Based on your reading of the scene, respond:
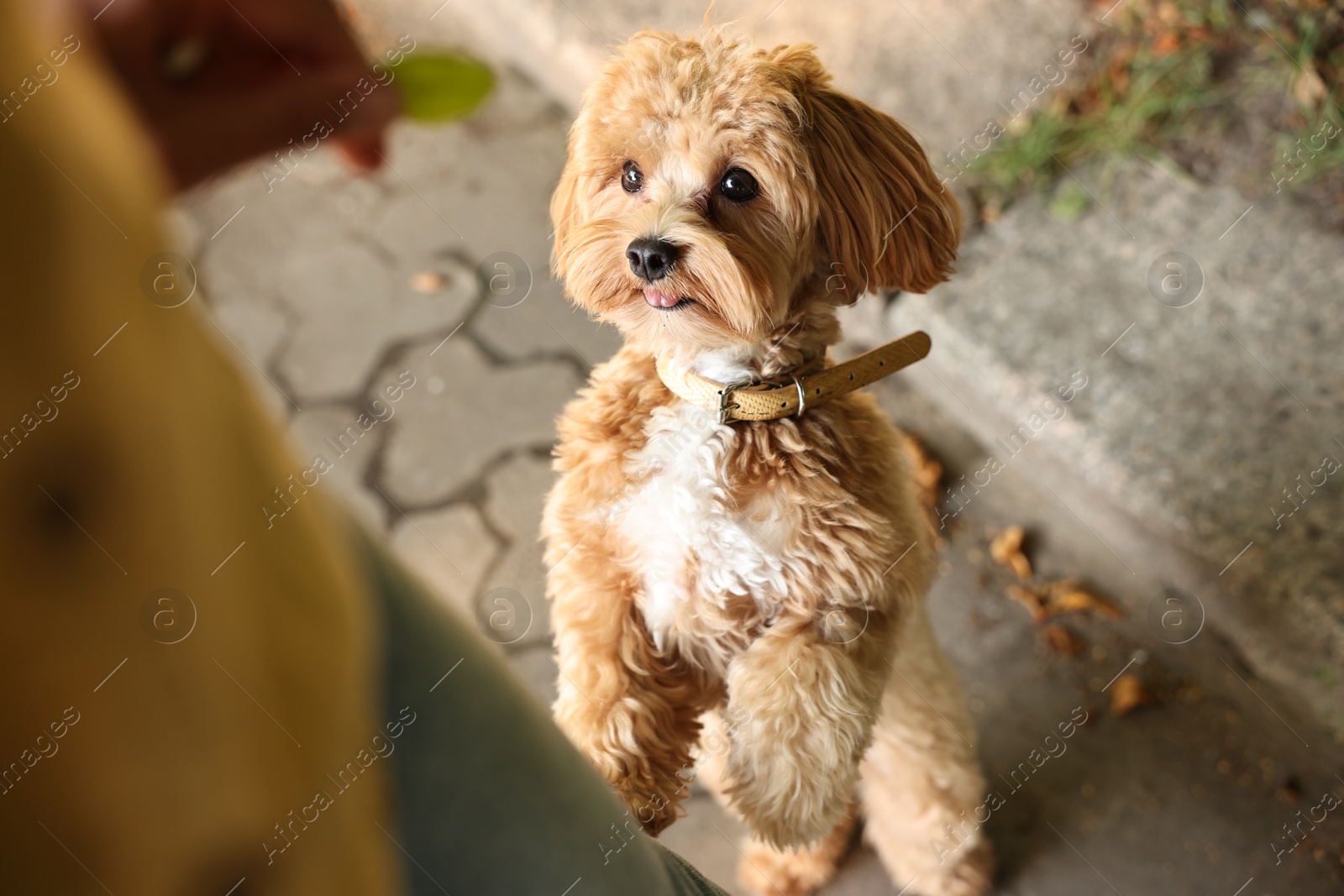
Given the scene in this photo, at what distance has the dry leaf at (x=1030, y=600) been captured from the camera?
2.32 metres

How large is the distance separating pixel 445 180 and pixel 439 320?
0.58 m

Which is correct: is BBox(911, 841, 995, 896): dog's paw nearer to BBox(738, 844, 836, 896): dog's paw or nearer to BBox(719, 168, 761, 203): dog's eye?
BBox(738, 844, 836, 896): dog's paw

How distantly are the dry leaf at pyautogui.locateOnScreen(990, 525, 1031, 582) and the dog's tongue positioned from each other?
1.53 m

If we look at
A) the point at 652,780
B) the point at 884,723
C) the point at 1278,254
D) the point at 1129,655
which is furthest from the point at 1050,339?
the point at 652,780

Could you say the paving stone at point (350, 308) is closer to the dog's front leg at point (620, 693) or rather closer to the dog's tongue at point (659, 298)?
the dog's front leg at point (620, 693)

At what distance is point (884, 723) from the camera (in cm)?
175

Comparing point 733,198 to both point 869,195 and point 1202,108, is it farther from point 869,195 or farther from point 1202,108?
point 1202,108

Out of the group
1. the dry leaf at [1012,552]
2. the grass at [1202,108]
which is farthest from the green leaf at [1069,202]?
the dry leaf at [1012,552]

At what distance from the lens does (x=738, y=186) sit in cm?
127

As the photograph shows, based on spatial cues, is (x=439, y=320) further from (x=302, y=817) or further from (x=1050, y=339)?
(x=302, y=817)

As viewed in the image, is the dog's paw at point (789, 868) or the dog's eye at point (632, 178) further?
the dog's paw at point (789, 868)

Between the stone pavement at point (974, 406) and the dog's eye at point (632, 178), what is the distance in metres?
1.09

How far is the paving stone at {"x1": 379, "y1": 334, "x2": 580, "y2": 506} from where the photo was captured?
2.55 meters

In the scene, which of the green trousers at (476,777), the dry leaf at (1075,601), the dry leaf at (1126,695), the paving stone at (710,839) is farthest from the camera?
the dry leaf at (1075,601)
